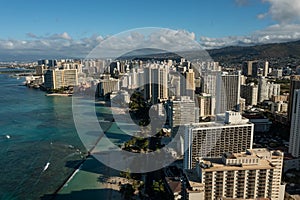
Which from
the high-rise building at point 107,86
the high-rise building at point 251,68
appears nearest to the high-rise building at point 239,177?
the high-rise building at point 107,86

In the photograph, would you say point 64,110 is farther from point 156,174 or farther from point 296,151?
point 296,151

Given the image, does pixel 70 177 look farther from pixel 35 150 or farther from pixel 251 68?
pixel 251 68

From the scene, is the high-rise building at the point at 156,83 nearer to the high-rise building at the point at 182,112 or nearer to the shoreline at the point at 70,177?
the high-rise building at the point at 182,112

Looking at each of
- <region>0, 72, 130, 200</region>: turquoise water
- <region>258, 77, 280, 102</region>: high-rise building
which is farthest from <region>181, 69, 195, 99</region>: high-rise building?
<region>258, 77, 280, 102</region>: high-rise building

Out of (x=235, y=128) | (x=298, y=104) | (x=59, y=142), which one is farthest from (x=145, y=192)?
(x=298, y=104)

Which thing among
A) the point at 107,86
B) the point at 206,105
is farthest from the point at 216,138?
the point at 107,86

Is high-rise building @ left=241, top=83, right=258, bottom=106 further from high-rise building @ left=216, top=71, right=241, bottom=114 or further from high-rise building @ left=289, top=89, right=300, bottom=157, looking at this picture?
high-rise building @ left=289, top=89, right=300, bottom=157
